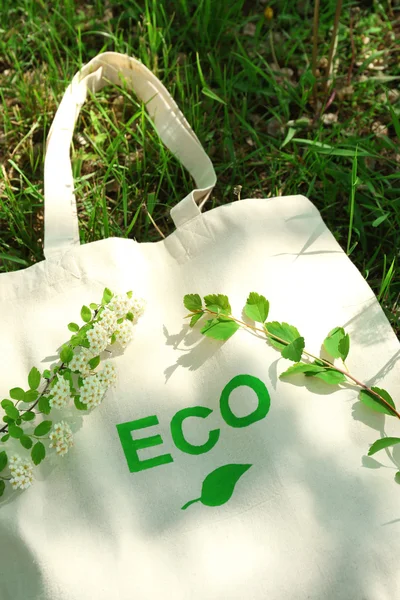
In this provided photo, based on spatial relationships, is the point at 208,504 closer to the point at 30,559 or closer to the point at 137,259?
the point at 30,559

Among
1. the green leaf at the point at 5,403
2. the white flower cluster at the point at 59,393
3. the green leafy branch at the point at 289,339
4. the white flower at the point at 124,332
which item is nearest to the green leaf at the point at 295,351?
the green leafy branch at the point at 289,339

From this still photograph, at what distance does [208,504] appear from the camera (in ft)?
3.73

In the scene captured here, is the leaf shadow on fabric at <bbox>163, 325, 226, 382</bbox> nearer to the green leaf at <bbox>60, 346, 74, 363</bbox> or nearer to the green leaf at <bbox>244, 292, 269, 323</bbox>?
the green leaf at <bbox>244, 292, 269, 323</bbox>

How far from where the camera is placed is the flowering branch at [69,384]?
1.17 meters

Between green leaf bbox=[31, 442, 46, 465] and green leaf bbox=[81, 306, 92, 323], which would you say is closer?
green leaf bbox=[31, 442, 46, 465]

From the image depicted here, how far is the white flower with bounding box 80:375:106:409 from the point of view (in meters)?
1.22

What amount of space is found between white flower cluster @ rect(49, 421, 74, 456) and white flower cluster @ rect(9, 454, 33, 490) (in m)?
0.06

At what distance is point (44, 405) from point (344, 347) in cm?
57

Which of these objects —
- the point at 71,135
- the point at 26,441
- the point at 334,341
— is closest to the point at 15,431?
the point at 26,441

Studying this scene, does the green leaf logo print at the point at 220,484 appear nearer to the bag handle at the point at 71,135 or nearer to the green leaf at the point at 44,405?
the green leaf at the point at 44,405

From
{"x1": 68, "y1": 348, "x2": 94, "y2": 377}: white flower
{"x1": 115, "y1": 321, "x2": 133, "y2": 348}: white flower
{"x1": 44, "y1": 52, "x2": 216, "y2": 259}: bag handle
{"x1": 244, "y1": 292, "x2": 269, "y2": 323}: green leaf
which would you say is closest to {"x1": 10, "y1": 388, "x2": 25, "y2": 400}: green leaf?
{"x1": 68, "y1": 348, "x2": 94, "y2": 377}: white flower

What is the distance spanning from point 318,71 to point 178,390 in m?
1.15

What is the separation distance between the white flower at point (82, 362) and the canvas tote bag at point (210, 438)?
0.06 meters

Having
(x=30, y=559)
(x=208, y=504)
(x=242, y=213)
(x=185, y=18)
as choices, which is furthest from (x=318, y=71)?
(x=30, y=559)
